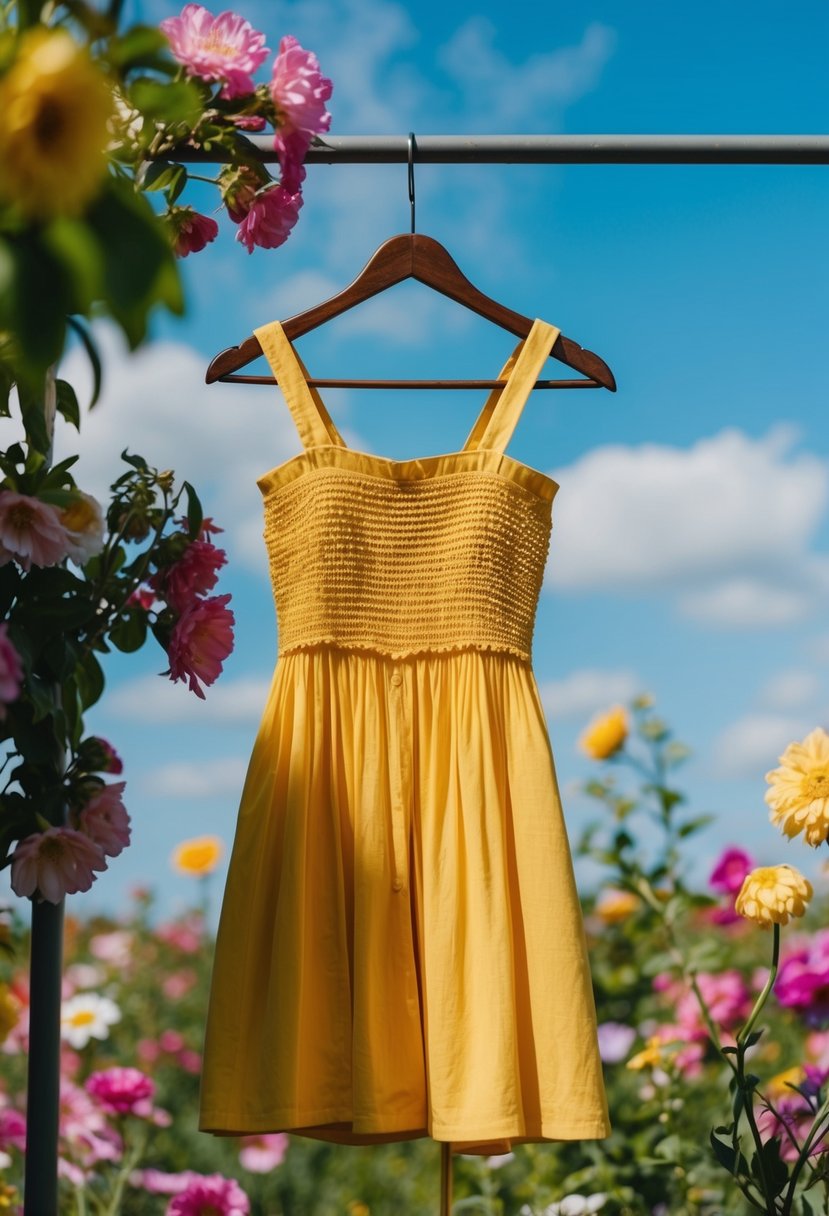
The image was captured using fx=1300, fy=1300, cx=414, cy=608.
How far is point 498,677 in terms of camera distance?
1691 mm

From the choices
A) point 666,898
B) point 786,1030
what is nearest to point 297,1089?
point 666,898

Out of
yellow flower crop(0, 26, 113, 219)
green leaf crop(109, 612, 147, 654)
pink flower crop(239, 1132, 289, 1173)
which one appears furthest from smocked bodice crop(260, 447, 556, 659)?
pink flower crop(239, 1132, 289, 1173)

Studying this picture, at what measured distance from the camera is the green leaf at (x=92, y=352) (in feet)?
3.07

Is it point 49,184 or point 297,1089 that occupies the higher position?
point 49,184

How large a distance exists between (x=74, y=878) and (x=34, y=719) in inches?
7.2

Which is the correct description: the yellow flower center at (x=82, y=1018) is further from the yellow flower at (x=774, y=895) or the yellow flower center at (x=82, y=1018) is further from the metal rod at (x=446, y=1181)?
the yellow flower at (x=774, y=895)

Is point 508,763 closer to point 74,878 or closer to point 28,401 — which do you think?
point 74,878

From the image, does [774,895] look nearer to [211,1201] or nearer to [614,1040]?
[211,1201]

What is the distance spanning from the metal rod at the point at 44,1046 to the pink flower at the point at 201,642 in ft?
1.09

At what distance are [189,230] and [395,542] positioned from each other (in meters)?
0.47

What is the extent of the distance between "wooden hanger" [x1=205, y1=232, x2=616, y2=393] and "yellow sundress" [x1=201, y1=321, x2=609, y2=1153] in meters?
0.04

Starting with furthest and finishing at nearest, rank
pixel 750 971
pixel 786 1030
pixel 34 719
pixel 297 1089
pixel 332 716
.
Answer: pixel 750 971, pixel 786 1030, pixel 332 716, pixel 297 1089, pixel 34 719

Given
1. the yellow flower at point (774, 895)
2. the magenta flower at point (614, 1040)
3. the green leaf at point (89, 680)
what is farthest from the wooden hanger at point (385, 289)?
the magenta flower at point (614, 1040)

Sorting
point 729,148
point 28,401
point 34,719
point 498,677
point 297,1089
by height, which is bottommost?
point 297,1089
